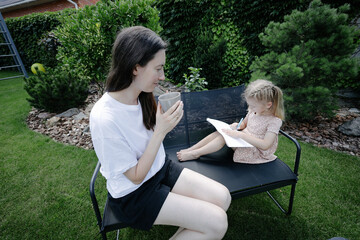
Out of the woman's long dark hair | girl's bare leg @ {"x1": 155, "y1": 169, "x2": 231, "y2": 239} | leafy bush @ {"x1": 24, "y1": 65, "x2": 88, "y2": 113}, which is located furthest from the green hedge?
girl's bare leg @ {"x1": 155, "y1": 169, "x2": 231, "y2": 239}

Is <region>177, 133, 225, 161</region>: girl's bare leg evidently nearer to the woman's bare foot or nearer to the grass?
the woman's bare foot

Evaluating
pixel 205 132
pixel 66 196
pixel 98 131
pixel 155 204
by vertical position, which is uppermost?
pixel 98 131

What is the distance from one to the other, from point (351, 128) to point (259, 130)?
270 centimetres

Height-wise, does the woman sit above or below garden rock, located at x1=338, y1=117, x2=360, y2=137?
above

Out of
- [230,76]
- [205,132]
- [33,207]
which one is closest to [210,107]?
[205,132]

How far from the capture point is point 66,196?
2.45m

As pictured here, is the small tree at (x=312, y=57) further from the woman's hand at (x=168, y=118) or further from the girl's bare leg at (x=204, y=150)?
the woman's hand at (x=168, y=118)

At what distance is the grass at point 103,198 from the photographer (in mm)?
1956

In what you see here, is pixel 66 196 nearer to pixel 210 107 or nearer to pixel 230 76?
pixel 210 107

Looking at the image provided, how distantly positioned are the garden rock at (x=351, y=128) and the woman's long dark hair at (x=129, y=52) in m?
3.95

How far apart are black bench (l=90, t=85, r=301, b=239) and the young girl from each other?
3.4 inches

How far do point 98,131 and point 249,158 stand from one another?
5.24 feet

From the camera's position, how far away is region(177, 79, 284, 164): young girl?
6.14 feet

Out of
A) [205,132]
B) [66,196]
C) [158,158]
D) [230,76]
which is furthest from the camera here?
[230,76]
